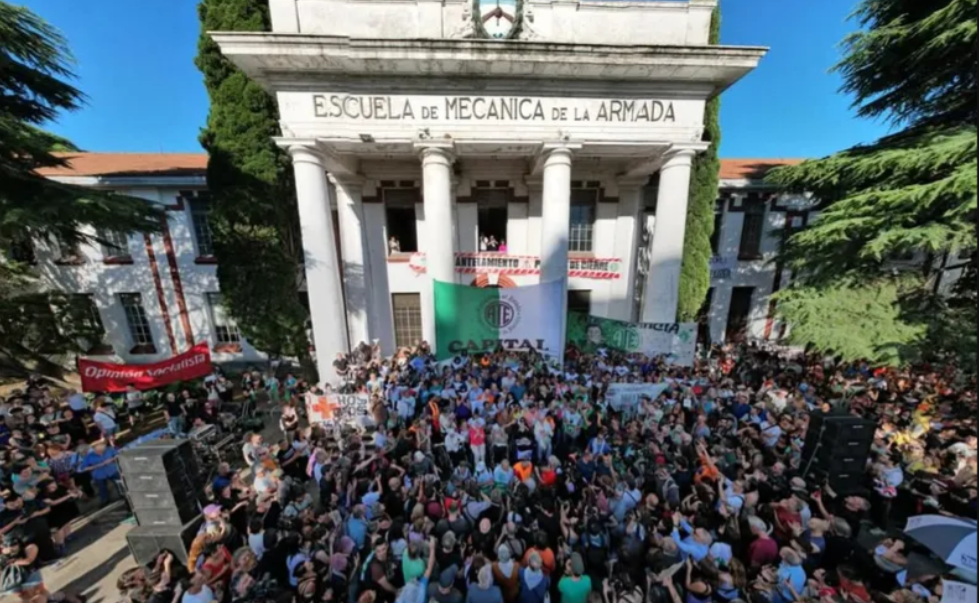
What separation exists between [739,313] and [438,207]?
14199mm

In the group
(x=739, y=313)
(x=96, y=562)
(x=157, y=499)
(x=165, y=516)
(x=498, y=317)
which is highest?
(x=498, y=317)

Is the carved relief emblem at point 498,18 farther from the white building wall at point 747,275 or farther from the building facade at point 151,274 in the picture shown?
the building facade at point 151,274

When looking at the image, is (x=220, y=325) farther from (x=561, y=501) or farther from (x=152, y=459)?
(x=561, y=501)

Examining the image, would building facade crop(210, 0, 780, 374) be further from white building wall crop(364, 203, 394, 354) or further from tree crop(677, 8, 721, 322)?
tree crop(677, 8, 721, 322)

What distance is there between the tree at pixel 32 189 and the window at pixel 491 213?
9.57m

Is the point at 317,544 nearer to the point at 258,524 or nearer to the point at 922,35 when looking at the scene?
the point at 258,524

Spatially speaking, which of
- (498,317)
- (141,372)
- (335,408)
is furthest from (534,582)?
(141,372)

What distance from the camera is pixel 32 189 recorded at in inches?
327

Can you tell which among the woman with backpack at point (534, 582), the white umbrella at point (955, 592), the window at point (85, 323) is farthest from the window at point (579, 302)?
the window at point (85, 323)

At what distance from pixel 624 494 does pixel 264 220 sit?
470 inches

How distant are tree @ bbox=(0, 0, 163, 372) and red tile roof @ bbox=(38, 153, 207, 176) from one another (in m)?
3.77

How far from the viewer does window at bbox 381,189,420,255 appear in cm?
1296

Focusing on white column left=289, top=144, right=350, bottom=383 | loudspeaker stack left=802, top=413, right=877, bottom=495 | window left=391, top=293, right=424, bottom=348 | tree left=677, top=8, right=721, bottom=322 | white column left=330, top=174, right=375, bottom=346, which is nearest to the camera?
loudspeaker stack left=802, top=413, right=877, bottom=495

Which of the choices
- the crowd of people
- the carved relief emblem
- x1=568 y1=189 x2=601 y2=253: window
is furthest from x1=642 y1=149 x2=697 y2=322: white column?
the carved relief emblem
